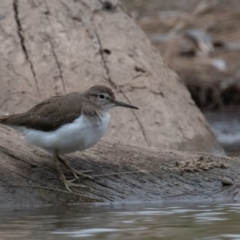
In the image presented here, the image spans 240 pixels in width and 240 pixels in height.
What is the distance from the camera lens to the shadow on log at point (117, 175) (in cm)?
795

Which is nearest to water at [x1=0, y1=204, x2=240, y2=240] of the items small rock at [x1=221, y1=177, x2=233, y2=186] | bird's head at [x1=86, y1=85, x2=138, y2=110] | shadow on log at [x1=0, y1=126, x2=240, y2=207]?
shadow on log at [x1=0, y1=126, x2=240, y2=207]

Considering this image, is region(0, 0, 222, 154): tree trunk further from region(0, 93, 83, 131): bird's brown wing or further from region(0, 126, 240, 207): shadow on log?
region(0, 93, 83, 131): bird's brown wing

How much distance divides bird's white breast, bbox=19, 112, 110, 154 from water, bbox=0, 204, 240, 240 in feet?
1.92

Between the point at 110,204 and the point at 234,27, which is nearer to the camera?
the point at 110,204

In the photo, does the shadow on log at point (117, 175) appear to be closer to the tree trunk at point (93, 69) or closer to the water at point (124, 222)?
the water at point (124, 222)

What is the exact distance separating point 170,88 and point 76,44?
1.52m

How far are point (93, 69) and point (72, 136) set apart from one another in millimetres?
4294

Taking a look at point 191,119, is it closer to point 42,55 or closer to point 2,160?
point 42,55

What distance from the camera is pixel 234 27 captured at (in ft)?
65.6

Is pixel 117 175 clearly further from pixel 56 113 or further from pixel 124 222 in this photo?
pixel 124 222

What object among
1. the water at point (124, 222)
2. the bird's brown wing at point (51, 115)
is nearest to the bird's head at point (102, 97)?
the bird's brown wing at point (51, 115)

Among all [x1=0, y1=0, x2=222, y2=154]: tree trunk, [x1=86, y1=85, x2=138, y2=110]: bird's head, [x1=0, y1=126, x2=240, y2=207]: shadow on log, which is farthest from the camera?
[x1=0, y1=0, x2=222, y2=154]: tree trunk

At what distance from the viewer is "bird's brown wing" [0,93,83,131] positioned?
7786 millimetres

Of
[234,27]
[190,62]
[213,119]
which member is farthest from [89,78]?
[234,27]
